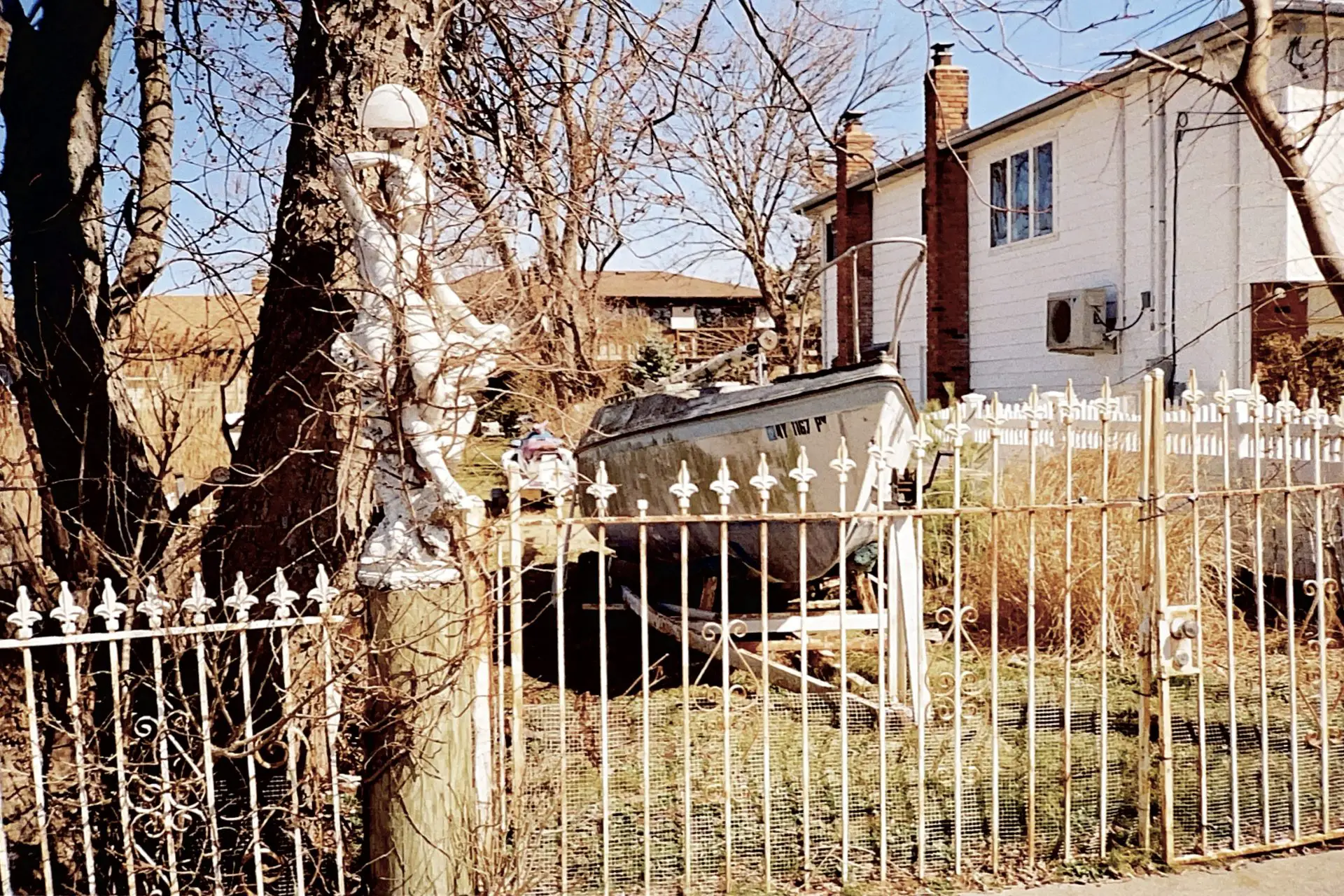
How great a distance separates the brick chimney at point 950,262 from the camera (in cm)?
1794

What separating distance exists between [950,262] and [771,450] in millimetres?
12140

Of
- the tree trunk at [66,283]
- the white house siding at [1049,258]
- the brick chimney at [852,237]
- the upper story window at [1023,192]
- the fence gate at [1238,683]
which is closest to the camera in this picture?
the fence gate at [1238,683]

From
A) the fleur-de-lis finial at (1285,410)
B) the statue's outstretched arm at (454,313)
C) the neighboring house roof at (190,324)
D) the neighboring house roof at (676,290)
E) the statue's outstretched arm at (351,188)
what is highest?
the neighboring house roof at (676,290)

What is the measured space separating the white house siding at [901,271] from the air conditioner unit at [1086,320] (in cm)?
451

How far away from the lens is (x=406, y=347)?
2.99m

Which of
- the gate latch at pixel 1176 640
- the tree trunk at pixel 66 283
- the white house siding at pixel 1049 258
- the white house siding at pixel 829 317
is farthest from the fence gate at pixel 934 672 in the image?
the white house siding at pixel 829 317

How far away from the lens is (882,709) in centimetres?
429

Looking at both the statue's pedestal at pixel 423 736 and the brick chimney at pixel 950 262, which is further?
the brick chimney at pixel 950 262

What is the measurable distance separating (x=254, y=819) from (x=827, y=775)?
9.09ft

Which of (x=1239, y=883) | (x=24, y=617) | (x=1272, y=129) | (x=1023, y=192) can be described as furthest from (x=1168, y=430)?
(x=24, y=617)

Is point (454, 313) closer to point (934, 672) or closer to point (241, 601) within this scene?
point (241, 601)

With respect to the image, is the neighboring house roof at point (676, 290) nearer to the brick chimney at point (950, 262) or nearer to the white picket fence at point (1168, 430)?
the brick chimney at point (950, 262)

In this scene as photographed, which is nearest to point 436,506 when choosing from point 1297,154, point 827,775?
point 827,775

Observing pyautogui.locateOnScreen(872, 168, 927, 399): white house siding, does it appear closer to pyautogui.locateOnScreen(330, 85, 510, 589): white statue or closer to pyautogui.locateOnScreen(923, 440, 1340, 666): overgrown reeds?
Answer: pyautogui.locateOnScreen(923, 440, 1340, 666): overgrown reeds
